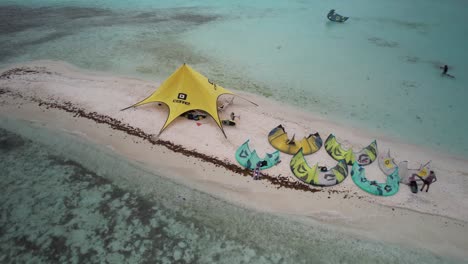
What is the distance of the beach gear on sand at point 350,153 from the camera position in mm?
16375

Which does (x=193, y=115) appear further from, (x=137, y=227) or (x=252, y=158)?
(x=137, y=227)

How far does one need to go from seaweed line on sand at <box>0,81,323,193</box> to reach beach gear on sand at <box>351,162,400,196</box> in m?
2.28

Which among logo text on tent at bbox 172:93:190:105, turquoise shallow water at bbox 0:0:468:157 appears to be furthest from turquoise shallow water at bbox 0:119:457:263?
turquoise shallow water at bbox 0:0:468:157

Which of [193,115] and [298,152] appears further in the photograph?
[193,115]

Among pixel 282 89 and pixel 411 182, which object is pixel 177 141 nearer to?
pixel 282 89

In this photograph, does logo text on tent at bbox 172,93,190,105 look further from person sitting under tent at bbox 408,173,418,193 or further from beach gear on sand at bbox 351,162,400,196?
person sitting under tent at bbox 408,173,418,193

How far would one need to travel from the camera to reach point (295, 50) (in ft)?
107

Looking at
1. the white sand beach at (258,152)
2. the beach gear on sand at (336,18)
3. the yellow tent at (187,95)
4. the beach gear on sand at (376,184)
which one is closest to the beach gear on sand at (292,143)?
the white sand beach at (258,152)

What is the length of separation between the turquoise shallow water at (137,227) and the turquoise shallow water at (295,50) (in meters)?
10.8

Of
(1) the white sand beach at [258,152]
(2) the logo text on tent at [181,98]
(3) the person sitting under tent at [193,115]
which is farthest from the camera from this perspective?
(3) the person sitting under tent at [193,115]

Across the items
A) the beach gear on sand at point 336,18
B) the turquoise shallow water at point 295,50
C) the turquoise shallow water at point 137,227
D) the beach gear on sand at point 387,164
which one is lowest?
the turquoise shallow water at point 137,227

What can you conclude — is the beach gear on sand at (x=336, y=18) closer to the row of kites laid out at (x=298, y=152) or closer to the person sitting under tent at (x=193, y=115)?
the row of kites laid out at (x=298, y=152)

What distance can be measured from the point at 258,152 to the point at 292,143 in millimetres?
2129

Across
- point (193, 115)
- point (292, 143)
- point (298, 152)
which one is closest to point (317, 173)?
point (298, 152)
